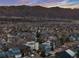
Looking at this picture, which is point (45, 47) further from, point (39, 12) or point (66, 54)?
point (39, 12)

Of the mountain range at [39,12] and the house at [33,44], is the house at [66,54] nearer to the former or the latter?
the house at [33,44]

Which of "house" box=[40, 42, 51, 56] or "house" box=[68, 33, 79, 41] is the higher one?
"house" box=[68, 33, 79, 41]

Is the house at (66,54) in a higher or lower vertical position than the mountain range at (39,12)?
lower

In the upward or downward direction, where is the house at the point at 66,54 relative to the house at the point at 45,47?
downward

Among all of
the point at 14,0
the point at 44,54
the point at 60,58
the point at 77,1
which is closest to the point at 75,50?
the point at 60,58

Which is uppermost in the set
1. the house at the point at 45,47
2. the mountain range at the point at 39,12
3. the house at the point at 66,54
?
the mountain range at the point at 39,12

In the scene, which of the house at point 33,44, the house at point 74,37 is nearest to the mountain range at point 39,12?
the house at point 74,37

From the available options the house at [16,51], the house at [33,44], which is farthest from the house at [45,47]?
the house at [16,51]

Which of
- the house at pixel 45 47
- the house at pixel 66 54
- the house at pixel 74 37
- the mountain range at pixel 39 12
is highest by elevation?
the mountain range at pixel 39 12

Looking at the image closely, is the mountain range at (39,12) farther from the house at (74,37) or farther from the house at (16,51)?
the house at (16,51)

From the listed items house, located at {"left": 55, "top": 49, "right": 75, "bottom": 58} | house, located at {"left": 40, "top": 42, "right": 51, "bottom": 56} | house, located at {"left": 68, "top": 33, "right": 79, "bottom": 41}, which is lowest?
house, located at {"left": 55, "top": 49, "right": 75, "bottom": 58}

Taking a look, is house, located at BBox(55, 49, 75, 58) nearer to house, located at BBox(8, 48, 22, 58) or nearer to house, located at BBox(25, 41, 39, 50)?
house, located at BBox(25, 41, 39, 50)

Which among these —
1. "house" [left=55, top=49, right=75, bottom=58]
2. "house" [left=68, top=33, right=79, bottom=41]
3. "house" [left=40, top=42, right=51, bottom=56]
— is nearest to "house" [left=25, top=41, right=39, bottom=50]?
"house" [left=40, top=42, right=51, bottom=56]
